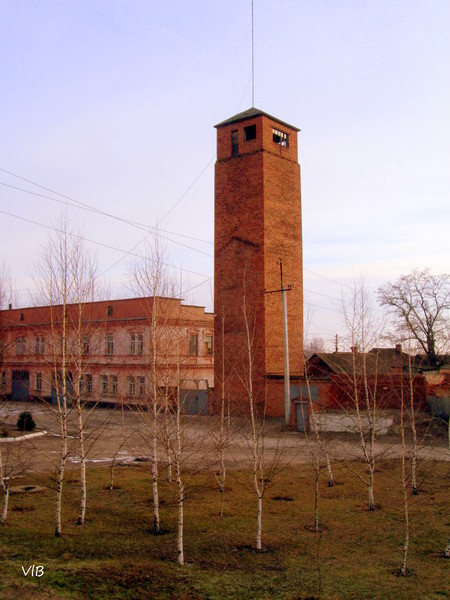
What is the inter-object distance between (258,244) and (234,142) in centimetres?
693

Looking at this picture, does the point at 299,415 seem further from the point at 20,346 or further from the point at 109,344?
the point at 20,346

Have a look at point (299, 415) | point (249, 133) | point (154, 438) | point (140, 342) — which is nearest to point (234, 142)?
point (249, 133)

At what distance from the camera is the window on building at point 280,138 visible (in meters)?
32.5

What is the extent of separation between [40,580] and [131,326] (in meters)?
30.4

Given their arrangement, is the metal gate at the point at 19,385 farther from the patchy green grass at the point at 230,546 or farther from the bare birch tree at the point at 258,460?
the patchy green grass at the point at 230,546

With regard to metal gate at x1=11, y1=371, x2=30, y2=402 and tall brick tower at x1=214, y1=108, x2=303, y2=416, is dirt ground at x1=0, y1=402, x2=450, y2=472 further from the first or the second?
metal gate at x1=11, y1=371, x2=30, y2=402

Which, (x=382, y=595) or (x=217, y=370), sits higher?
(x=217, y=370)

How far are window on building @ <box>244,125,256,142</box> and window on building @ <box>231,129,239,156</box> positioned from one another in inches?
22.9

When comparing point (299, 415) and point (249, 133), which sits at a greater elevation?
point (249, 133)

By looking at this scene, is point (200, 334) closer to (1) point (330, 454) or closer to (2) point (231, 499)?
(1) point (330, 454)

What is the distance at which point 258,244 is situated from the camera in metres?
30.5

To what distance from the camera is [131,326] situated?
3703 cm

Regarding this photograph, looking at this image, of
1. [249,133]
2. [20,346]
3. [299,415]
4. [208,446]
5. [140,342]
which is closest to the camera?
[208,446]

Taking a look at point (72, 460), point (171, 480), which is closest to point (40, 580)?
point (171, 480)
